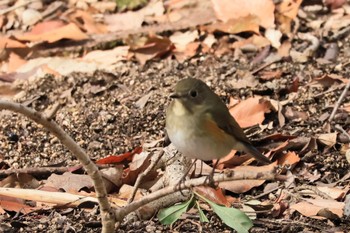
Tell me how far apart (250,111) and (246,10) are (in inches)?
68.8

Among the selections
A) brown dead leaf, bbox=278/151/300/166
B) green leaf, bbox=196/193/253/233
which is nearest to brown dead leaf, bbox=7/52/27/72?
brown dead leaf, bbox=278/151/300/166

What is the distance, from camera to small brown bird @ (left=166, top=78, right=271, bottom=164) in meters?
4.18

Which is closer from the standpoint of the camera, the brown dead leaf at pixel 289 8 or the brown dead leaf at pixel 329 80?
the brown dead leaf at pixel 329 80

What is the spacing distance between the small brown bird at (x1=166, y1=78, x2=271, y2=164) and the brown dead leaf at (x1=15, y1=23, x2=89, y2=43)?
10.1ft

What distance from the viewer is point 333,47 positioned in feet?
22.7

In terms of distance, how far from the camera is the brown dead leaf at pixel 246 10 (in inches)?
285

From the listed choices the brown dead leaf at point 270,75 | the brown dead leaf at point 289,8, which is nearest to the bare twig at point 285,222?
the brown dead leaf at point 270,75

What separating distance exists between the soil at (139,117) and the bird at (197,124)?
0.59 meters

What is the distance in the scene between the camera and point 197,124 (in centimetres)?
423

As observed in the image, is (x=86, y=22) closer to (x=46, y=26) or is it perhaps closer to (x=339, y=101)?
(x=46, y=26)

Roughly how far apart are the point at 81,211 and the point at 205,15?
123 inches

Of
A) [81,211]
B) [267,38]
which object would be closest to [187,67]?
[267,38]

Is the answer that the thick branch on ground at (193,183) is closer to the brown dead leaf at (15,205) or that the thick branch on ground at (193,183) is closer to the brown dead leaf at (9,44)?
the brown dead leaf at (15,205)

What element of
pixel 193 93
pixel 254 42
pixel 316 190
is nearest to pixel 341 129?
pixel 316 190
